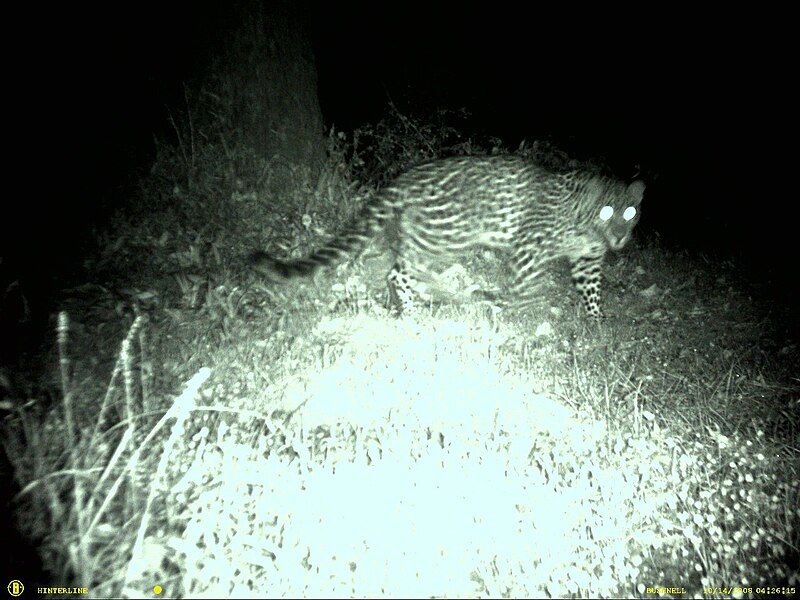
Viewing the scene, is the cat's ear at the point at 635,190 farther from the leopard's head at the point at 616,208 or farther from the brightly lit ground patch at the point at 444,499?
the brightly lit ground patch at the point at 444,499

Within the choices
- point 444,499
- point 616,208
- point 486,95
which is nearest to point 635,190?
point 616,208

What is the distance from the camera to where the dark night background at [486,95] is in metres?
6.63

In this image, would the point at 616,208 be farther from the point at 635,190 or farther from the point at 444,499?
the point at 444,499

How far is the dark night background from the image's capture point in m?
6.63

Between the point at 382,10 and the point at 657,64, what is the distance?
272 inches

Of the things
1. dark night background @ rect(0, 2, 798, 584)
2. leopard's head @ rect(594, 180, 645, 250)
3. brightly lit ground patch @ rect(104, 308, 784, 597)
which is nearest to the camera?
brightly lit ground patch @ rect(104, 308, 784, 597)

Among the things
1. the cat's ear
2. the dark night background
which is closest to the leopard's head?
the cat's ear

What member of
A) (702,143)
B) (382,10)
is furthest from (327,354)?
(382,10)

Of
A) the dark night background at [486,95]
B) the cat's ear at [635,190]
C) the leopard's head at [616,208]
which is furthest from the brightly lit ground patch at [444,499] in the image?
the dark night background at [486,95]

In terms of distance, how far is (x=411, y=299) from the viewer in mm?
5562

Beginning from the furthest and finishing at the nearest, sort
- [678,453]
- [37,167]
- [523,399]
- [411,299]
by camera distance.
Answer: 1. [37,167]
2. [411,299]
3. [523,399]
4. [678,453]

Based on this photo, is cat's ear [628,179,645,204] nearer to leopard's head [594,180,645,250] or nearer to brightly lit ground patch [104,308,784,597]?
leopard's head [594,180,645,250]

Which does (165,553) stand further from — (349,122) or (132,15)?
(349,122)

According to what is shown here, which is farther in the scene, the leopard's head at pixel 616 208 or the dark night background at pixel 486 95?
the dark night background at pixel 486 95
